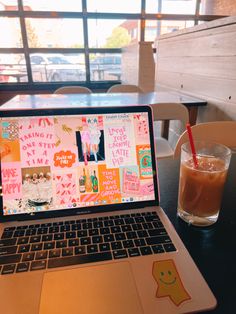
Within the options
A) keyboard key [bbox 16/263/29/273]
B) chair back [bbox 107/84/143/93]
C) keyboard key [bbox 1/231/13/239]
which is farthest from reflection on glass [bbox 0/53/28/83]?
keyboard key [bbox 16/263/29/273]

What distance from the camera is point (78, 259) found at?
458 mm

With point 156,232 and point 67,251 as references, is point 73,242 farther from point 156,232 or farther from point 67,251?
point 156,232

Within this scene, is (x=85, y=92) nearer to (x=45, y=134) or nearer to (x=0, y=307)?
(x=45, y=134)

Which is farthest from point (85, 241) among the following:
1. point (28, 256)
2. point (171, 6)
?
point (171, 6)

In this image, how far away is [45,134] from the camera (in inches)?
22.9

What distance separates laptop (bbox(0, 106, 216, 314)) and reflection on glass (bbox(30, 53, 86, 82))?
4609 mm

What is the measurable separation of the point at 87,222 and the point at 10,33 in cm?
491

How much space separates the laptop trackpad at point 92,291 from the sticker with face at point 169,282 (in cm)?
4

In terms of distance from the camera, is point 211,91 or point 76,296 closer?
point 76,296

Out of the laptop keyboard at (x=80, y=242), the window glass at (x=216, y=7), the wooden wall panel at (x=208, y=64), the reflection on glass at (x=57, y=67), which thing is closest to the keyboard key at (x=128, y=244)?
the laptop keyboard at (x=80, y=242)

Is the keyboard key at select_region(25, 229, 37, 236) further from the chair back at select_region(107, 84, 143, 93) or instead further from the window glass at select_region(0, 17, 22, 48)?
the window glass at select_region(0, 17, 22, 48)

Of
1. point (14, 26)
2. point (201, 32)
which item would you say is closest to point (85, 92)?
point (201, 32)

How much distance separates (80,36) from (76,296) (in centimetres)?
496

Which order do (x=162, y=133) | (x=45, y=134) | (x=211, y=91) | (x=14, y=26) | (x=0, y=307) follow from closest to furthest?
(x=0, y=307)
(x=45, y=134)
(x=211, y=91)
(x=162, y=133)
(x=14, y=26)
